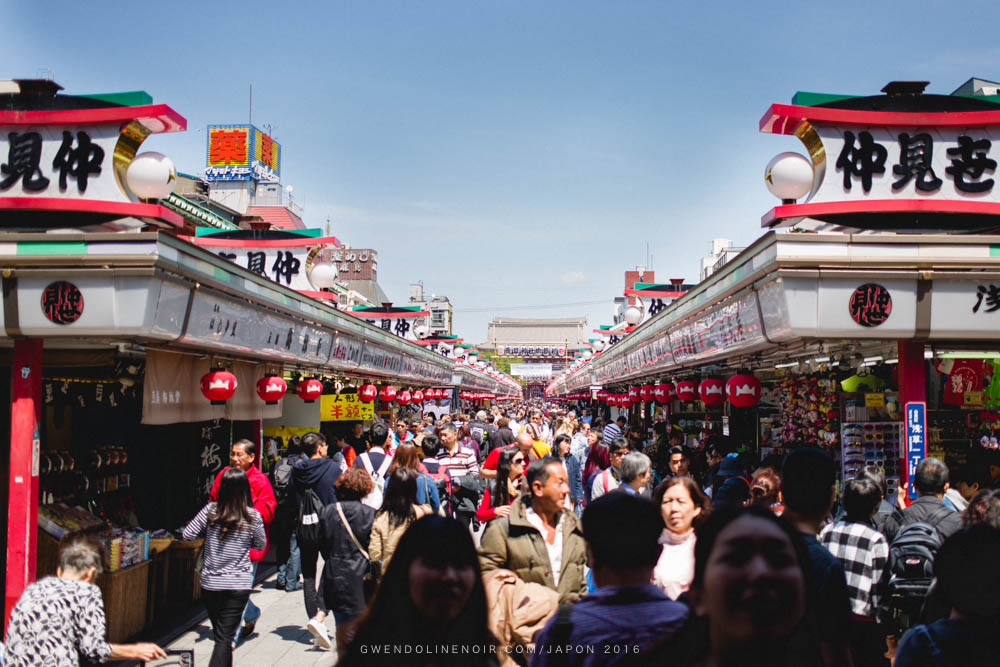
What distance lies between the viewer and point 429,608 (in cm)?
272

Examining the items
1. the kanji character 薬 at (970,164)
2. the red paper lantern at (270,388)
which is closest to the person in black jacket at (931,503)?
the kanji character 薬 at (970,164)

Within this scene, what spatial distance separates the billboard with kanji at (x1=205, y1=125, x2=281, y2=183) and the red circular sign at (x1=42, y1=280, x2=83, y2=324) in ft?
139

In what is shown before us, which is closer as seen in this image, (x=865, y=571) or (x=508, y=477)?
(x=865, y=571)

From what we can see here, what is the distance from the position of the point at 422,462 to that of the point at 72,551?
18.6ft

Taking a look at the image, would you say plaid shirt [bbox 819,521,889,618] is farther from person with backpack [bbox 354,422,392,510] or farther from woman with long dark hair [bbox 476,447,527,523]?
person with backpack [bbox 354,422,392,510]

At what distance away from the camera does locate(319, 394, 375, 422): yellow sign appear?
1867cm

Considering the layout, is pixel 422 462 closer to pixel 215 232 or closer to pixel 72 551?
pixel 72 551

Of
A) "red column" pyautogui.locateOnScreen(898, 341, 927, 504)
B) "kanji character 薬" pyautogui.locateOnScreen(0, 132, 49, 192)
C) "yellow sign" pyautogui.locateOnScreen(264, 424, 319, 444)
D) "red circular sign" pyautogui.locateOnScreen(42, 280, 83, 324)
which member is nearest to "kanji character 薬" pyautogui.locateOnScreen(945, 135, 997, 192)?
"red column" pyautogui.locateOnScreen(898, 341, 927, 504)

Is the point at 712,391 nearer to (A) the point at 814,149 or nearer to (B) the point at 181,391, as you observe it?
(A) the point at 814,149

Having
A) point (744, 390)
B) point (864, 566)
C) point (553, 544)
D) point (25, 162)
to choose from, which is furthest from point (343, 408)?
point (864, 566)

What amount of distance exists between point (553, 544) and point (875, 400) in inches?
223

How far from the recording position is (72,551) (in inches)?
173

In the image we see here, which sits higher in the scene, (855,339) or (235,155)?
(235,155)

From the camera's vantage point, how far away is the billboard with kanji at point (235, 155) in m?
46.7
